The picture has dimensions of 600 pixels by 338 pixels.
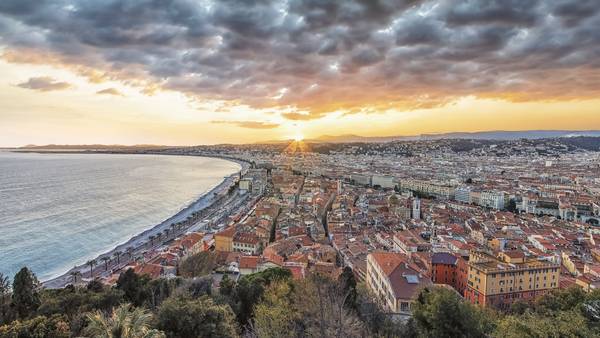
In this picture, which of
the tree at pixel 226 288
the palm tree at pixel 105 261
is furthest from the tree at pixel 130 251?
the tree at pixel 226 288

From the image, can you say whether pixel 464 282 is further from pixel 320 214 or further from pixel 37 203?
pixel 37 203

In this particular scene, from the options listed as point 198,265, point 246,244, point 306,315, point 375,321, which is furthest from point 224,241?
point 306,315

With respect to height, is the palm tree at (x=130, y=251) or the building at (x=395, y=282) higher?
the building at (x=395, y=282)

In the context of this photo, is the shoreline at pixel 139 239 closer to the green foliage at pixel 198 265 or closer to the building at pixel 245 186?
the building at pixel 245 186

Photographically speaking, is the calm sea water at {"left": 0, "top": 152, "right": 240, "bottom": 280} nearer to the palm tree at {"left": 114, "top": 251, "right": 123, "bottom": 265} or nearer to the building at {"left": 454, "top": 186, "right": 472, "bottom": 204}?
the palm tree at {"left": 114, "top": 251, "right": 123, "bottom": 265}

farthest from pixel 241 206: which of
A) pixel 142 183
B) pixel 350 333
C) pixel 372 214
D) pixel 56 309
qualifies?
pixel 350 333
